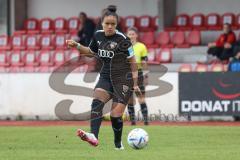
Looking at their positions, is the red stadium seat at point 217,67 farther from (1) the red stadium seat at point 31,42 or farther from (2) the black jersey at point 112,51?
(2) the black jersey at point 112,51

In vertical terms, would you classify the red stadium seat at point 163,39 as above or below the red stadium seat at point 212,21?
below

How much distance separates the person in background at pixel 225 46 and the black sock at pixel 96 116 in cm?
1285

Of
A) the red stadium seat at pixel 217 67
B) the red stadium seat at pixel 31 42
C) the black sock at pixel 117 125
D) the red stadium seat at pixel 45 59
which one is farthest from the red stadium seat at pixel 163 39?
the black sock at pixel 117 125

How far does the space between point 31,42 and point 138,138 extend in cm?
1851

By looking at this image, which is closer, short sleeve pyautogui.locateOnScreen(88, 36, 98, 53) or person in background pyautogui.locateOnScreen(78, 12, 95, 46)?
short sleeve pyautogui.locateOnScreen(88, 36, 98, 53)

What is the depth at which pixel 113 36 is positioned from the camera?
13.0 meters

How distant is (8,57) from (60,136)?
13.7 metres

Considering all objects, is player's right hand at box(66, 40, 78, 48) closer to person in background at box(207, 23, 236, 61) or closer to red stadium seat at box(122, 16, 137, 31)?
person in background at box(207, 23, 236, 61)

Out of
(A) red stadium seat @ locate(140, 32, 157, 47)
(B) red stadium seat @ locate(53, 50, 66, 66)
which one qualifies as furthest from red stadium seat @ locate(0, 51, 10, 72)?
(A) red stadium seat @ locate(140, 32, 157, 47)

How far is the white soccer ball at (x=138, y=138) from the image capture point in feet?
43.1

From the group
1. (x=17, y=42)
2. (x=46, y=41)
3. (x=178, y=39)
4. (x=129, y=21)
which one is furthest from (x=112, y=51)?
(x=17, y=42)

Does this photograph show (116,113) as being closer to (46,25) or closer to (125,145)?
(125,145)

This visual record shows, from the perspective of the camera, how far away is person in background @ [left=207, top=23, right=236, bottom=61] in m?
25.4

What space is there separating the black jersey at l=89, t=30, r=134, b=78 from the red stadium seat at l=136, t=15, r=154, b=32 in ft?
56.7
